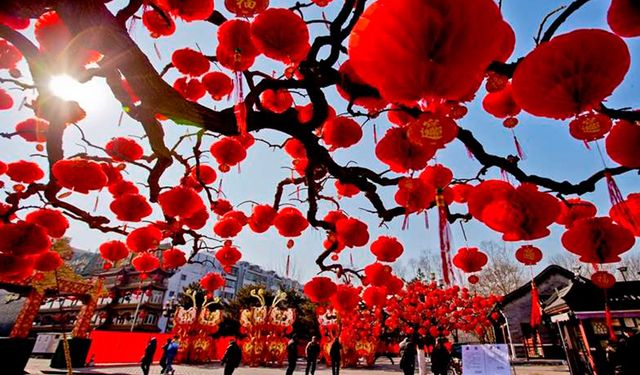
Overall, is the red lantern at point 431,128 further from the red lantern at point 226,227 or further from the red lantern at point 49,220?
the red lantern at point 49,220

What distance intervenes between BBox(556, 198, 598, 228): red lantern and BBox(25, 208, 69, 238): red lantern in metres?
8.88

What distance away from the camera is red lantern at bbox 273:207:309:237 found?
5852 mm

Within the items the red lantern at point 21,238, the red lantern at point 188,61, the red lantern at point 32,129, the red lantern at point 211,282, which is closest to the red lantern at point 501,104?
the red lantern at point 188,61

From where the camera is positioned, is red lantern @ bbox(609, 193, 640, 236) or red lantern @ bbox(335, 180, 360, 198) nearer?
red lantern @ bbox(609, 193, 640, 236)

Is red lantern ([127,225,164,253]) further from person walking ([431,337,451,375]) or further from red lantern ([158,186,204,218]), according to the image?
person walking ([431,337,451,375])

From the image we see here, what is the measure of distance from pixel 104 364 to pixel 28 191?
17.6m

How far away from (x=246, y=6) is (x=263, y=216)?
3.56 m

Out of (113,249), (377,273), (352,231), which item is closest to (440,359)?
(377,273)

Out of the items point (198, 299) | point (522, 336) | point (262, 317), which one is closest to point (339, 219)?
point (262, 317)

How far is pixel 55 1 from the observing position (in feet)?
7.93

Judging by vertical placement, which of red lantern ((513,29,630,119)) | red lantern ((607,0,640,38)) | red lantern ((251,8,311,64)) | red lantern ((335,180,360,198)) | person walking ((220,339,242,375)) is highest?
red lantern ((251,8,311,64))

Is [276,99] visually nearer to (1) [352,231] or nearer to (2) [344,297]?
(1) [352,231]

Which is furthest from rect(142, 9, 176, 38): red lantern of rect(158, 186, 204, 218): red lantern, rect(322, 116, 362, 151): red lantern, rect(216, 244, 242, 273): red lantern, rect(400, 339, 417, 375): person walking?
rect(400, 339, 417, 375): person walking

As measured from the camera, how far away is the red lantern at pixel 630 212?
3.68 m
